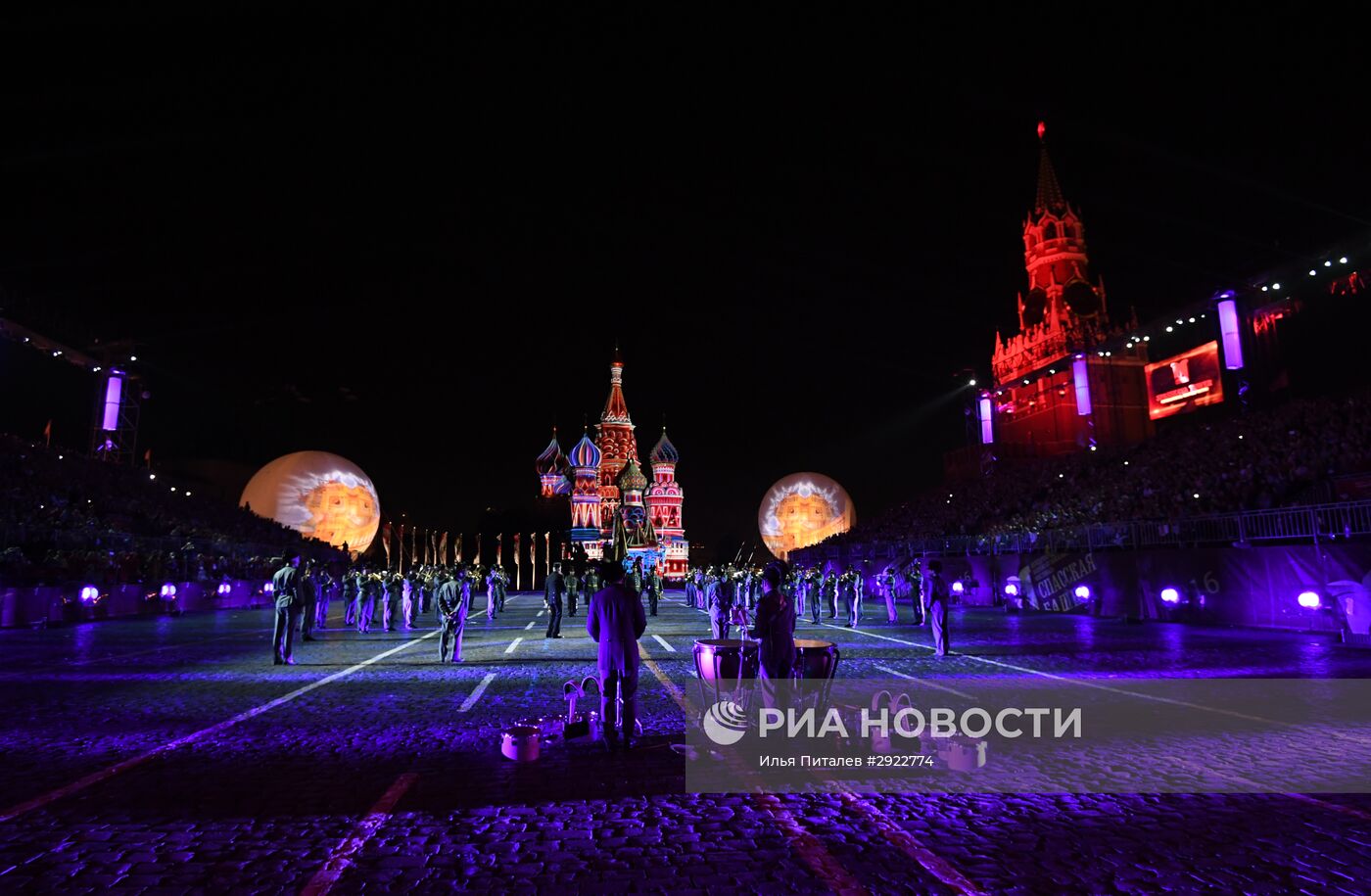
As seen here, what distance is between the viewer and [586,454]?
118 metres

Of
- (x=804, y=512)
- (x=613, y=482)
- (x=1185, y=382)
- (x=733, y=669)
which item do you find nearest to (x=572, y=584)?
(x=733, y=669)

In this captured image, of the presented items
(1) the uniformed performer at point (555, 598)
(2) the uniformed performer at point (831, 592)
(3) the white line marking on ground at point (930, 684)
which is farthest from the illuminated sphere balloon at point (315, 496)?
(3) the white line marking on ground at point (930, 684)

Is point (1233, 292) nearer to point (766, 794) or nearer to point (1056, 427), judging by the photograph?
point (1056, 427)

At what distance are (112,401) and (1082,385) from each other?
58042 mm

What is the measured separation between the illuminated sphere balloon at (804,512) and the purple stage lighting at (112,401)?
178 ft

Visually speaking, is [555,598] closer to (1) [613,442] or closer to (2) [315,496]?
(2) [315,496]

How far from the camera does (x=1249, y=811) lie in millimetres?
5496

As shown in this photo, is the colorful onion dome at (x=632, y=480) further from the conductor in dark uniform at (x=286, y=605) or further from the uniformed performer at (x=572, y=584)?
the conductor in dark uniform at (x=286, y=605)

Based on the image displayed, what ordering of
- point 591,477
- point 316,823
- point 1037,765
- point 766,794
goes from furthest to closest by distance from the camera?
point 591,477 → point 1037,765 → point 766,794 → point 316,823

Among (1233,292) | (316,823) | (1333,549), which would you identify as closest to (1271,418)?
(1233,292)

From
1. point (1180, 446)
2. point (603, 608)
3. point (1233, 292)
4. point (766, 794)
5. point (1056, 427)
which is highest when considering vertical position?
point (1233, 292)

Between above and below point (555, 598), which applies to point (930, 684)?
below

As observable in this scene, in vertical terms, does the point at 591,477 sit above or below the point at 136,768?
above

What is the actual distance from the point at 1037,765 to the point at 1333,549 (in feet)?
51.3
